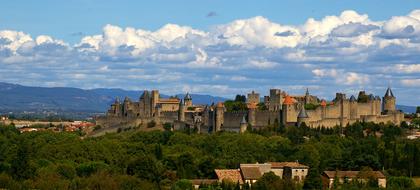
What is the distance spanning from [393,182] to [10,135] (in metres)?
49.6

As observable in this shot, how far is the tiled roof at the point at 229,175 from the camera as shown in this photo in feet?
219

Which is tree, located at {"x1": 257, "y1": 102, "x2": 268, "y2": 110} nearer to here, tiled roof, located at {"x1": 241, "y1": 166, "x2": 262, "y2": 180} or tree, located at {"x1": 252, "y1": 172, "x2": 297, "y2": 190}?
tiled roof, located at {"x1": 241, "y1": 166, "x2": 262, "y2": 180}

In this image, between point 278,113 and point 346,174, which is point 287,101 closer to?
point 278,113

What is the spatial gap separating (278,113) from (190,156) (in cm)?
2206

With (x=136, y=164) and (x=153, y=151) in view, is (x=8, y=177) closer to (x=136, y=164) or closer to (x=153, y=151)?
(x=136, y=164)

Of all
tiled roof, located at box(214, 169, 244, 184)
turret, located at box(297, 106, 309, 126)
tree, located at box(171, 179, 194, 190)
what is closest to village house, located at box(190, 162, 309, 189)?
tiled roof, located at box(214, 169, 244, 184)

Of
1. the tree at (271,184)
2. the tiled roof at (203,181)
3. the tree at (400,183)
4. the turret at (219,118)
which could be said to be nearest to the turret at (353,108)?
the turret at (219,118)

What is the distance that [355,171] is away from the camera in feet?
234

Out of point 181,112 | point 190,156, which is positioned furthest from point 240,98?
point 190,156

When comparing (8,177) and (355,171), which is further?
(355,171)

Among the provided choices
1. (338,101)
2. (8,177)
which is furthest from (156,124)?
(8,177)

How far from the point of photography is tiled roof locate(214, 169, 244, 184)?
66875 millimetres

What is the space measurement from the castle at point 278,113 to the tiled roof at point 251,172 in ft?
70.5

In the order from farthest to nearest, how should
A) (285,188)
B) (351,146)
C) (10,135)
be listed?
(10,135)
(351,146)
(285,188)
